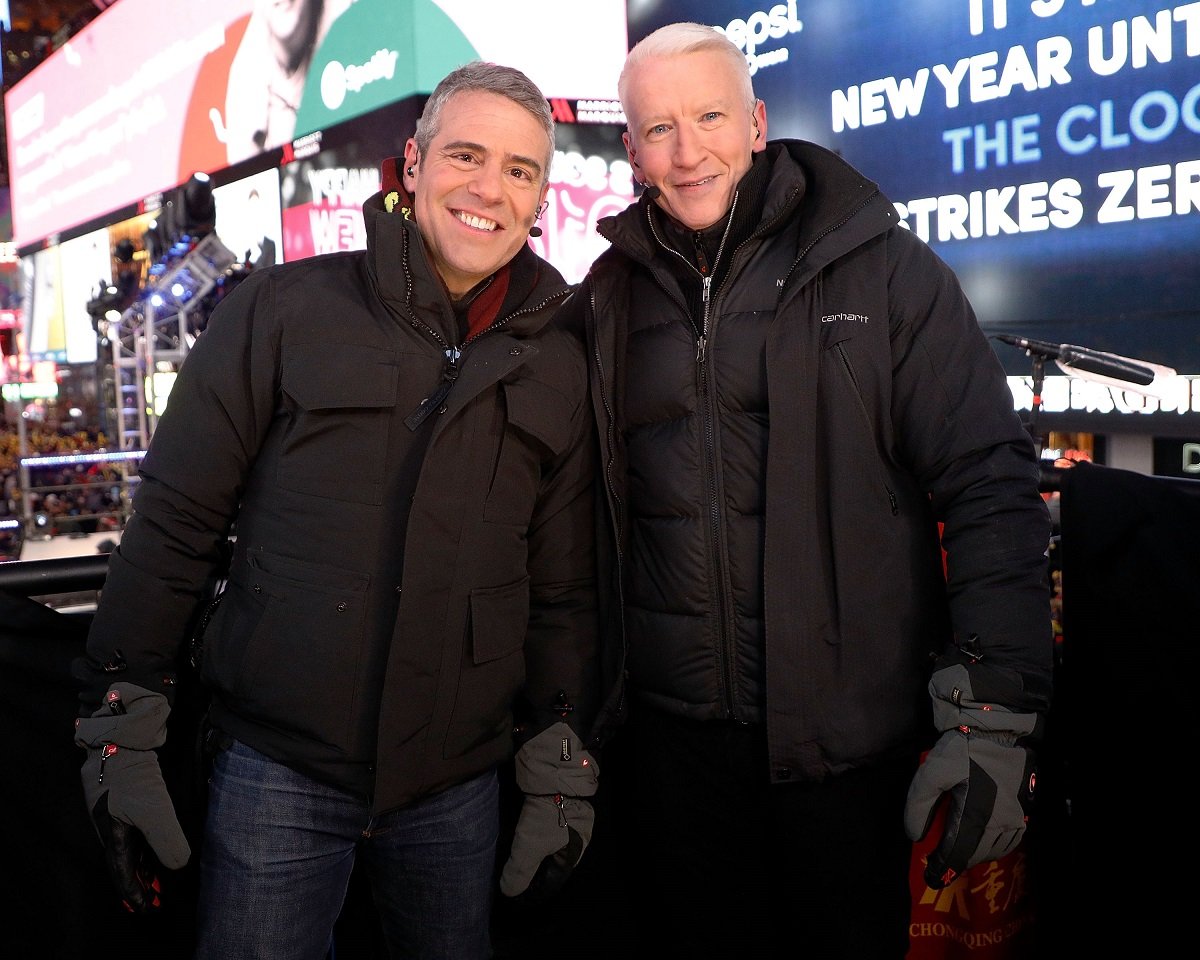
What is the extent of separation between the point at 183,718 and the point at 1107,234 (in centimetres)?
368

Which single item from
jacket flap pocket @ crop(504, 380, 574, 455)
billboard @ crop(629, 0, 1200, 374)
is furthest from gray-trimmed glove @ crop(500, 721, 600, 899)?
billboard @ crop(629, 0, 1200, 374)

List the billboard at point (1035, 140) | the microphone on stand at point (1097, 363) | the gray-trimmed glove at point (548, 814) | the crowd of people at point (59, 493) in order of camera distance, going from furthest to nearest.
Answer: the crowd of people at point (59, 493) < the billboard at point (1035, 140) < the microphone on stand at point (1097, 363) < the gray-trimmed glove at point (548, 814)

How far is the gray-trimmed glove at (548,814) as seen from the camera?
5.21 feet

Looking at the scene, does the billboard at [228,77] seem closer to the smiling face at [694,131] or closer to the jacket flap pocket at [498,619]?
the smiling face at [694,131]

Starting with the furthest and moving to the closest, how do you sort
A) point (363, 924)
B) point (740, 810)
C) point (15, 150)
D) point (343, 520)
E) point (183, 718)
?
point (15, 150), point (363, 924), point (183, 718), point (740, 810), point (343, 520)

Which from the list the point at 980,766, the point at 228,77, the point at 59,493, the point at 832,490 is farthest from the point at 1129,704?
the point at 59,493

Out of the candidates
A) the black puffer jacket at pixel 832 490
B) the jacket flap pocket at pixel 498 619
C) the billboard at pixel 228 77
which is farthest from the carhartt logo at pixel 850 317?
the billboard at pixel 228 77

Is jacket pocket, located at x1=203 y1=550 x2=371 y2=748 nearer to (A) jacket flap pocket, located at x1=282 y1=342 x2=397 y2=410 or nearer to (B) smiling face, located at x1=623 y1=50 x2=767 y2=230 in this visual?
(A) jacket flap pocket, located at x1=282 y1=342 x2=397 y2=410

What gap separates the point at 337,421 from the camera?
1414 mm

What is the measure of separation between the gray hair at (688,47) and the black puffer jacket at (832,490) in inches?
8.1

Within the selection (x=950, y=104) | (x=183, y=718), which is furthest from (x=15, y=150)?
(x=183, y=718)

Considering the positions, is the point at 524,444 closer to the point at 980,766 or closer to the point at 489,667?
the point at 489,667

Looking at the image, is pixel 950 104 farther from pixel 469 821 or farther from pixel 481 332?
pixel 469 821

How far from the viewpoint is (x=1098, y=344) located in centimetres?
404
